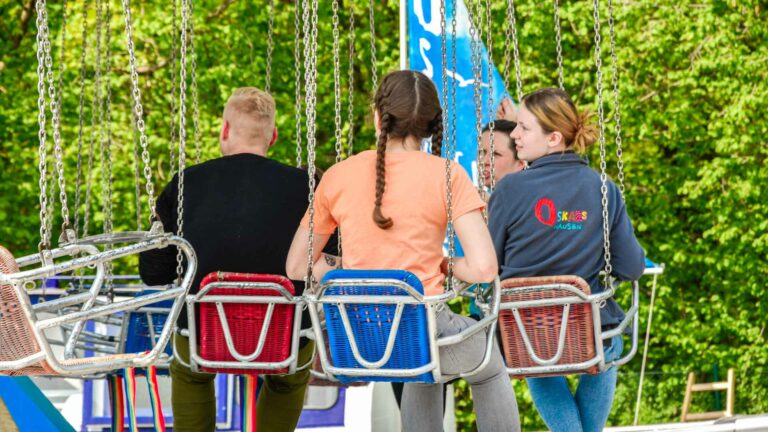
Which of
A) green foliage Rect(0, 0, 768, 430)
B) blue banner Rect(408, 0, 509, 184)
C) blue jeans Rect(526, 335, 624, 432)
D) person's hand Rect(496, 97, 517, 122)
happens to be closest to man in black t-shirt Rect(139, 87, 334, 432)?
blue jeans Rect(526, 335, 624, 432)

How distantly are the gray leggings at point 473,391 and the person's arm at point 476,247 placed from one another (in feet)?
0.62

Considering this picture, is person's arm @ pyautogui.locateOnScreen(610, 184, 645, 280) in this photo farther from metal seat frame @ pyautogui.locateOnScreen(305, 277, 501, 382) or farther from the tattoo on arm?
the tattoo on arm

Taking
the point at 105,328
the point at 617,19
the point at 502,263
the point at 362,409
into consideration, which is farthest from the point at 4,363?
the point at 617,19

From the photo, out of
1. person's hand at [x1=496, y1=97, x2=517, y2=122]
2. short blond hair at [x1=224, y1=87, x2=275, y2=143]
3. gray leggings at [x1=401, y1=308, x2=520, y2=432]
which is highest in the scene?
short blond hair at [x1=224, y1=87, x2=275, y2=143]

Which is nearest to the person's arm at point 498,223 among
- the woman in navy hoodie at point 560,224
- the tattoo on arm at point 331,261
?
the woman in navy hoodie at point 560,224

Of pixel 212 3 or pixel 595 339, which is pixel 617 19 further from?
pixel 595 339

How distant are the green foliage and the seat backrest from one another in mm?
12705

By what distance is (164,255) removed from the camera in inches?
200

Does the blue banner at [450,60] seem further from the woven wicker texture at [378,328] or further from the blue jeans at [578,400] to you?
the woven wicker texture at [378,328]

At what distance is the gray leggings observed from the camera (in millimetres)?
4242

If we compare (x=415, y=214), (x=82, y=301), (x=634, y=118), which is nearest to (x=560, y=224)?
(x=415, y=214)

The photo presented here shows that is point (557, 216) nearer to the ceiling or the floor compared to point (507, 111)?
nearer to the floor

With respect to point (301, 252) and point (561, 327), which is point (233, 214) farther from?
point (561, 327)

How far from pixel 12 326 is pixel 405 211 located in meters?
1.25
